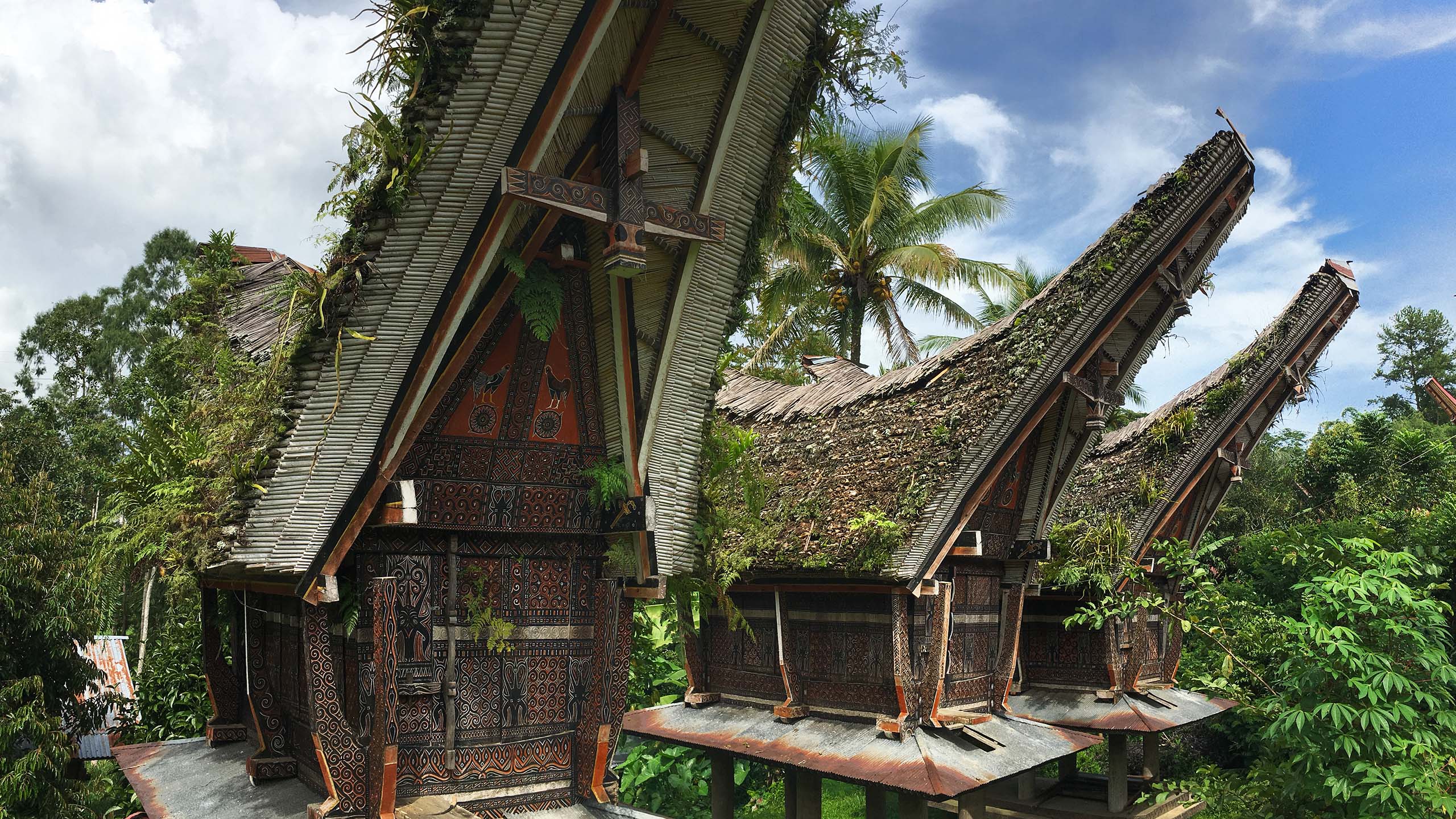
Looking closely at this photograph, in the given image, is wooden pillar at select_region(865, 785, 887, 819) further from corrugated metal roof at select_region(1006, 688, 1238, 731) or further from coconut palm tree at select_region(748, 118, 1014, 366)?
coconut palm tree at select_region(748, 118, 1014, 366)

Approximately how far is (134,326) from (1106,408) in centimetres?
2737

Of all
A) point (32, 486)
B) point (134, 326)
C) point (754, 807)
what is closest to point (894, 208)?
point (754, 807)

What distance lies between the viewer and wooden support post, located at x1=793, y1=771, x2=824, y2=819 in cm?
1071

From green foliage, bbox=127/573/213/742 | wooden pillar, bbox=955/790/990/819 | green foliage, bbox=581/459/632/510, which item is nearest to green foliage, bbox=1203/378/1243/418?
wooden pillar, bbox=955/790/990/819

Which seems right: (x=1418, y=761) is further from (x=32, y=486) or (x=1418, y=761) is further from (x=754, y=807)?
(x=32, y=486)

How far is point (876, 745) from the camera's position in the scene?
9.52 meters

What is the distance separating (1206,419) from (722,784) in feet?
29.0

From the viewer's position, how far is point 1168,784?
10375 mm

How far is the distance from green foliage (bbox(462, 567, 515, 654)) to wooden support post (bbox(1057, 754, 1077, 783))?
1186 centimetres

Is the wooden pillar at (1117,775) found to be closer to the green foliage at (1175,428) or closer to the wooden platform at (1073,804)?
the wooden platform at (1073,804)

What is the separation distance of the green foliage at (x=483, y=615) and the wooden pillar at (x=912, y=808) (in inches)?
203

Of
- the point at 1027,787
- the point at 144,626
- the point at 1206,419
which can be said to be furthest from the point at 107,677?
the point at 1206,419

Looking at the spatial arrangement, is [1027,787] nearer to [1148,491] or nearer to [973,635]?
[1148,491]

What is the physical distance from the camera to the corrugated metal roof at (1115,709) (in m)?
12.4
